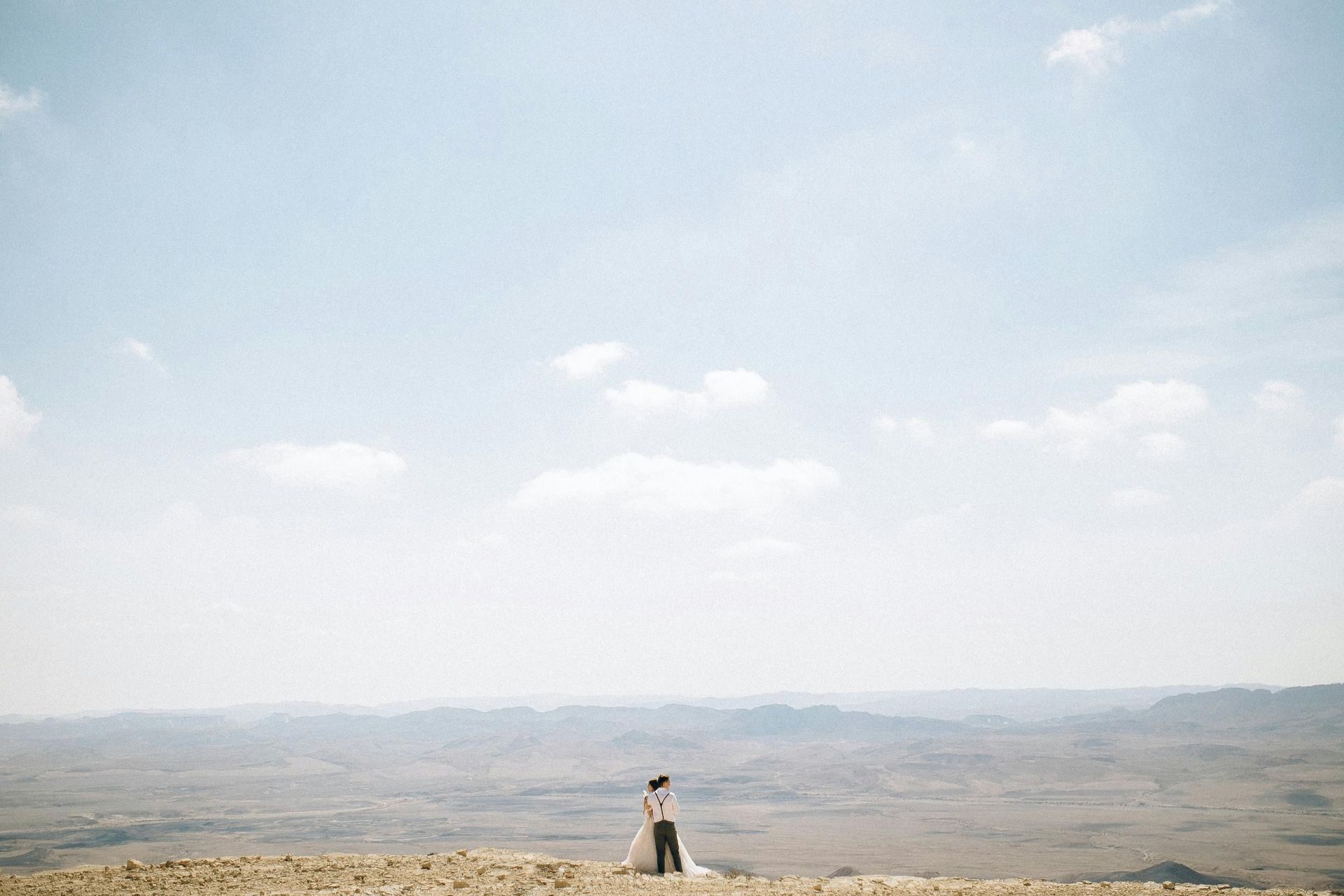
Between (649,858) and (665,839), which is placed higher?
(665,839)

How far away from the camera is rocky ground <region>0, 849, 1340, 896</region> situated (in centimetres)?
1202

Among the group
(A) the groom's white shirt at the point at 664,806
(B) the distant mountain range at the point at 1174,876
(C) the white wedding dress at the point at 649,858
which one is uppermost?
(A) the groom's white shirt at the point at 664,806

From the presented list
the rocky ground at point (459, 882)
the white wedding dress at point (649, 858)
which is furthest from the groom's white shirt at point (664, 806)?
the rocky ground at point (459, 882)

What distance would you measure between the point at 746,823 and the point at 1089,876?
53246 mm

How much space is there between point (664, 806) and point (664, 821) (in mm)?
406

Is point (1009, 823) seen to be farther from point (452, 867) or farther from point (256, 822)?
point (452, 867)

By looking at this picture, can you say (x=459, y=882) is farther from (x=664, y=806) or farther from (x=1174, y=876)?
(x=1174, y=876)

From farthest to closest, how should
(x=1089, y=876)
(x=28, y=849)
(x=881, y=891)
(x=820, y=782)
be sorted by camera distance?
(x=820, y=782), (x=28, y=849), (x=1089, y=876), (x=881, y=891)

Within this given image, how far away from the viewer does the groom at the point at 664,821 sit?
44.7 ft

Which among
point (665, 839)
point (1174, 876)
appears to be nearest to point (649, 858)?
point (665, 839)

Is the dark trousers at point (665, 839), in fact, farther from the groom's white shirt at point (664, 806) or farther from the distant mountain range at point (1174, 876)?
the distant mountain range at point (1174, 876)

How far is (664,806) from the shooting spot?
13.6 m

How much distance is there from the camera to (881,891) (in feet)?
41.4

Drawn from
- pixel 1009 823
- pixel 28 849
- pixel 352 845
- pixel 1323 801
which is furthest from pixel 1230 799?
pixel 28 849
